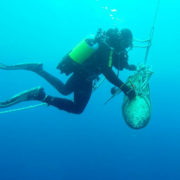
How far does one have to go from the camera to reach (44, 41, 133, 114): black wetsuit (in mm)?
5367

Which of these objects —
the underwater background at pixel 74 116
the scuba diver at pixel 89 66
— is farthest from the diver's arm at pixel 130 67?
the underwater background at pixel 74 116

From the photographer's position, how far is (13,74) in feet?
151

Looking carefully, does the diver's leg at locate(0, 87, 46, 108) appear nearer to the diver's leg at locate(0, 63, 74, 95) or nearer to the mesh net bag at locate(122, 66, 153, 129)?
the diver's leg at locate(0, 63, 74, 95)

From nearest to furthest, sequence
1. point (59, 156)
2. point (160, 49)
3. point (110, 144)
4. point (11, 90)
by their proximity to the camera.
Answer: point (59, 156) → point (110, 144) → point (11, 90) → point (160, 49)

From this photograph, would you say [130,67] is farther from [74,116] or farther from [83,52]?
[74,116]

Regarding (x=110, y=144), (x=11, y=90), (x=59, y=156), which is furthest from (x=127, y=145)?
(x=11, y=90)

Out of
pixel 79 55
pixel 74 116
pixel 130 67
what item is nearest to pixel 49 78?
pixel 79 55

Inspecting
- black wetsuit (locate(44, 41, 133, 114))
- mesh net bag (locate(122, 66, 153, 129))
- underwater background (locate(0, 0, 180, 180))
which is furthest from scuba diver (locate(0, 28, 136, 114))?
underwater background (locate(0, 0, 180, 180))

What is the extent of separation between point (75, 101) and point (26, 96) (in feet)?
2.80

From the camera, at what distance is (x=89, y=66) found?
5535 mm

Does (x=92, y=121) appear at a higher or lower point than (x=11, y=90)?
lower

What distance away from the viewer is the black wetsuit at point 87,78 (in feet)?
17.6

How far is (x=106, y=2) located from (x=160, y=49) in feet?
72.4

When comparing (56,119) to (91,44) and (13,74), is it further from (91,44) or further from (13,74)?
(91,44)
